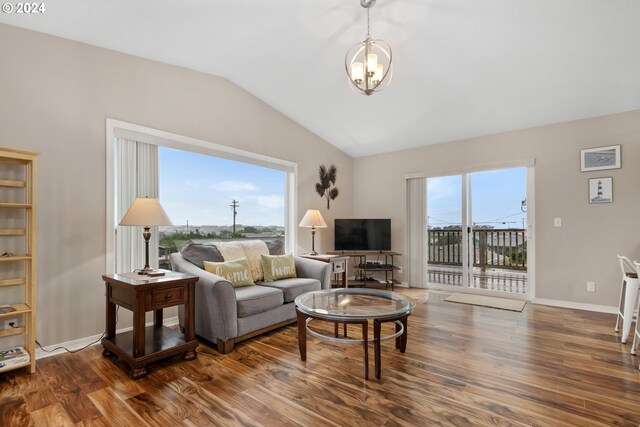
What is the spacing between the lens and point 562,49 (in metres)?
2.96

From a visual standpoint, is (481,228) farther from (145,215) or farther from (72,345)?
(72,345)

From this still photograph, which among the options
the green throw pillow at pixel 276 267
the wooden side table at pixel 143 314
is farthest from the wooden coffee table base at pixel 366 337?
the green throw pillow at pixel 276 267

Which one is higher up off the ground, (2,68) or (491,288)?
(2,68)

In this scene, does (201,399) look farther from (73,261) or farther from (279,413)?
(73,261)

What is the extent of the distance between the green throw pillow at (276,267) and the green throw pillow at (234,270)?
252 mm

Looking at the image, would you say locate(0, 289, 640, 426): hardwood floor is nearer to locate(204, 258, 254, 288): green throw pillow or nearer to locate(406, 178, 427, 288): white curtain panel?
locate(204, 258, 254, 288): green throw pillow

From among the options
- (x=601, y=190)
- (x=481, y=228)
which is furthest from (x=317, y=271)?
(x=601, y=190)

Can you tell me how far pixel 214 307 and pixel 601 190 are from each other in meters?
4.60

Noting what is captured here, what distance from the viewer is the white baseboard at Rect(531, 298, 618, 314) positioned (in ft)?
12.5

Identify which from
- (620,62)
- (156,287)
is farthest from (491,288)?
(156,287)

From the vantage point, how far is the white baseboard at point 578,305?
382 centimetres

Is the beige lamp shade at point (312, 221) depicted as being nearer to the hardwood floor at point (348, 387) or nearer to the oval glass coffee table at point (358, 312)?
the oval glass coffee table at point (358, 312)

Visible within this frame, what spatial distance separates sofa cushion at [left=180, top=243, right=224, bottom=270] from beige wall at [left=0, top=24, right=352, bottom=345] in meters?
0.71

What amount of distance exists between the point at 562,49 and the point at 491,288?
326 centimetres
